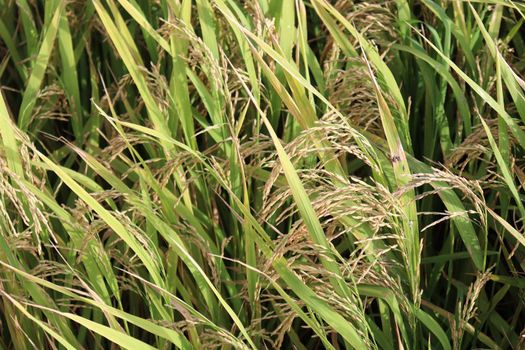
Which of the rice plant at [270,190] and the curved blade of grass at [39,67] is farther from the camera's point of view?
the curved blade of grass at [39,67]

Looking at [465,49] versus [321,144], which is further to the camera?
[465,49]

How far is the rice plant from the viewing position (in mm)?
1207

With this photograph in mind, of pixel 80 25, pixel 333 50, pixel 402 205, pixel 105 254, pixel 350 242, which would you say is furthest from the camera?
pixel 80 25

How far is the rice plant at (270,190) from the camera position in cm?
121

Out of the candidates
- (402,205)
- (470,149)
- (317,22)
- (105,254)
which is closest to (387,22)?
(317,22)

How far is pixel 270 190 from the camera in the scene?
5.12ft

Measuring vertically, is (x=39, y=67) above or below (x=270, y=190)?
above

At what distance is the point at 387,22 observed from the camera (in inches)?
65.1

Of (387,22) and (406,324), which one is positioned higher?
(387,22)

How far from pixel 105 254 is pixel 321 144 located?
379 mm

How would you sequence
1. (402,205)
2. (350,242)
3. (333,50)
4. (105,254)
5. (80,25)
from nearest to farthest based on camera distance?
1. (402,205)
2. (105,254)
3. (350,242)
4. (333,50)
5. (80,25)

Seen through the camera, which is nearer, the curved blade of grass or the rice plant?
the rice plant

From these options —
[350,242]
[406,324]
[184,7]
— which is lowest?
[406,324]

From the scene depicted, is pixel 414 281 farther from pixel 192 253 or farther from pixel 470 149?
pixel 192 253
